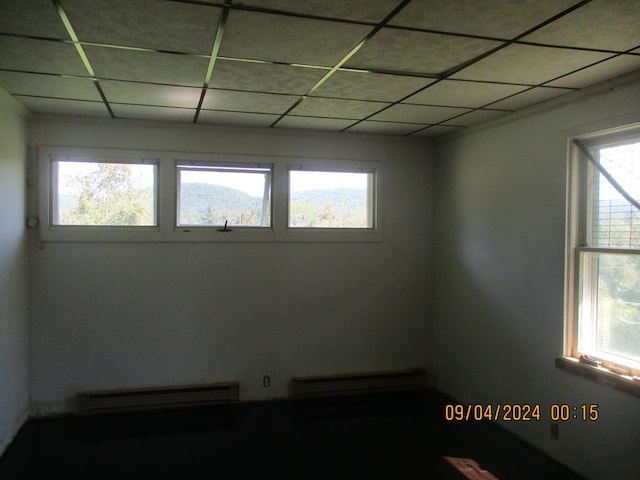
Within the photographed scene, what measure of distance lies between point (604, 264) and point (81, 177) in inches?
156

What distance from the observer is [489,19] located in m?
1.91

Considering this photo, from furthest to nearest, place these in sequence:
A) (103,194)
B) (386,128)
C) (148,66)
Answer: (386,128) → (103,194) → (148,66)

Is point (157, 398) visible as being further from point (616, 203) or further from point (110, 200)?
point (616, 203)

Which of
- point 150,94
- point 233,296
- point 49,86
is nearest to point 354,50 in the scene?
point 150,94

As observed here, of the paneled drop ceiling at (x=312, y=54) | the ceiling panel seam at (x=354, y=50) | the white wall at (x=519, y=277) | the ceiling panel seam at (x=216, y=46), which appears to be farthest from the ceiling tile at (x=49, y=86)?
the white wall at (x=519, y=277)

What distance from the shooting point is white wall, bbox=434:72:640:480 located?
283cm

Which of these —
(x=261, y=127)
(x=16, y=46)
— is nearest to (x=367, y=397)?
(x=261, y=127)

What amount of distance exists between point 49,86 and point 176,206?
1.39m

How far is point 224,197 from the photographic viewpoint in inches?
167

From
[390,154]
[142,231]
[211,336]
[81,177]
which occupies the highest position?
[390,154]

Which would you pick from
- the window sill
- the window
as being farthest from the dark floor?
the window

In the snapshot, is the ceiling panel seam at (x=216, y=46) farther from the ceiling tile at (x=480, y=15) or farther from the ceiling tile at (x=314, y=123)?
the ceiling tile at (x=314, y=123)

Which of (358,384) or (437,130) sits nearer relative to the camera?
(437,130)

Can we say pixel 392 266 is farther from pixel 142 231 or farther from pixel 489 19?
pixel 489 19
